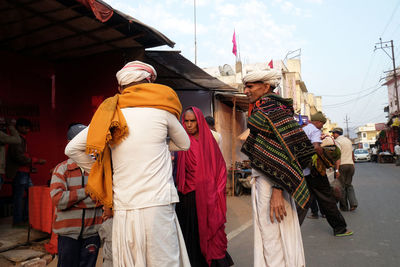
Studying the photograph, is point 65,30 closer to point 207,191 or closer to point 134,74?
point 207,191

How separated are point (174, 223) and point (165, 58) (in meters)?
6.05

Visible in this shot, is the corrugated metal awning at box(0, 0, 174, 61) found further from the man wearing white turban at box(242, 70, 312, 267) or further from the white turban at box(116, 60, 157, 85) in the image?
the man wearing white turban at box(242, 70, 312, 267)

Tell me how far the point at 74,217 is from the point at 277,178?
166 centimetres

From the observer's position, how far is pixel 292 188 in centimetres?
242

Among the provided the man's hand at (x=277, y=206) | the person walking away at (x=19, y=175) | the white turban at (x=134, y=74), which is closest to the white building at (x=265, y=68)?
the person walking away at (x=19, y=175)

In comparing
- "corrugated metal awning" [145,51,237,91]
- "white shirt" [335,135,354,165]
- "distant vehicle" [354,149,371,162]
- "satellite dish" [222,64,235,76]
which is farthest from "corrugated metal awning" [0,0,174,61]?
"distant vehicle" [354,149,371,162]

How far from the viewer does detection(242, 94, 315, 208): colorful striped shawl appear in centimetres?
245

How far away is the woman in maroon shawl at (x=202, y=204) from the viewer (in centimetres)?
355

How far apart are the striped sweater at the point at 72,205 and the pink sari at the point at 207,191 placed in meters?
1.07

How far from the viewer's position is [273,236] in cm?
252

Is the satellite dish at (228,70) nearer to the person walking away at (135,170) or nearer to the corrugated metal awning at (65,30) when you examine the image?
the corrugated metal awning at (65,30)

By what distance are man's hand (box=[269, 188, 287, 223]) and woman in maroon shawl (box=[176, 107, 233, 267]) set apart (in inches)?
45.9

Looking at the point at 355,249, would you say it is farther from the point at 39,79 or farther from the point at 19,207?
the point at 39,79

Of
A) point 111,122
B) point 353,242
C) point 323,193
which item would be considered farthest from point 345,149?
point 111,122
